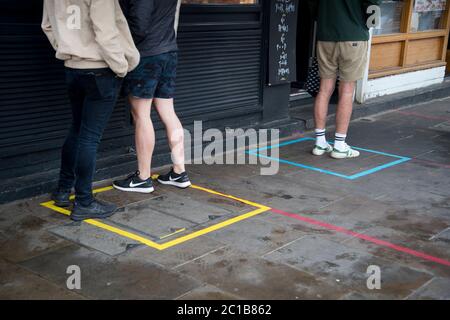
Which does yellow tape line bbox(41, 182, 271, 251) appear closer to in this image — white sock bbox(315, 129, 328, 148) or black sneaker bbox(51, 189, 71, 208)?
black sneaker bbox(51, 189, 71, 208)

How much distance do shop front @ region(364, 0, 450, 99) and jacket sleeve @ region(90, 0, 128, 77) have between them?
521 centimetres

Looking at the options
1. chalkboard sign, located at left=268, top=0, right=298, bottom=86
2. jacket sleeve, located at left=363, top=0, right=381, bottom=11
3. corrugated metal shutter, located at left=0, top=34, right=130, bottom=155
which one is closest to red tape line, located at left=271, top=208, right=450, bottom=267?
corrugated metal shutter, located at left=0, top=34, right=130, bottom=155

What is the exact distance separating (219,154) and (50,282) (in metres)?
3.02

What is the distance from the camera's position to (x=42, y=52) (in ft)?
15.9

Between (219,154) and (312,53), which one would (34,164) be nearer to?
(219,154)

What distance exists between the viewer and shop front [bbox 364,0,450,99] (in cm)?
885

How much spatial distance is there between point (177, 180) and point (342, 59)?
7.20ft

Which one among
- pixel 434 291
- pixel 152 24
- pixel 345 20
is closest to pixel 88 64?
pixel 152 24

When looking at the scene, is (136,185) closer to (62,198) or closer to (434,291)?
(62,198)

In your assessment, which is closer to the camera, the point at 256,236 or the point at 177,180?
the point at 256,236

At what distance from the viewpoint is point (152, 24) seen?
4699mm

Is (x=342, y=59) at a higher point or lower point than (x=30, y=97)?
higher

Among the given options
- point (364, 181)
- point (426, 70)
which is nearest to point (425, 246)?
point (364, 181)

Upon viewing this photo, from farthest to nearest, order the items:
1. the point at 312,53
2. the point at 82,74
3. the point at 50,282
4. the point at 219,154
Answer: the point at 312,53, the point at 219,154, the point at 82,74, the point at 50,282
